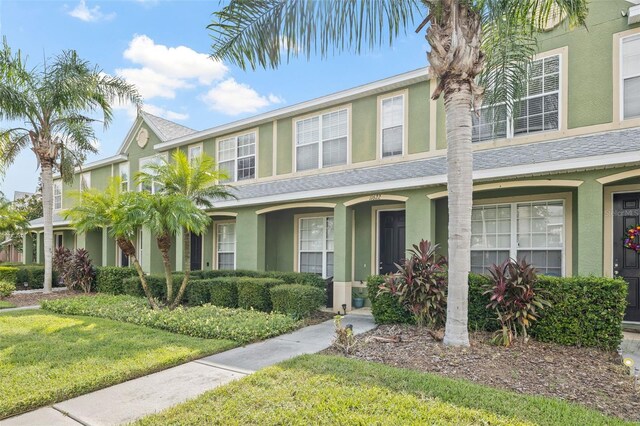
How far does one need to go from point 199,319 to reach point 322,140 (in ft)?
23.3

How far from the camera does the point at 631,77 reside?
8352 millimetres

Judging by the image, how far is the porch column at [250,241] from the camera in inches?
504

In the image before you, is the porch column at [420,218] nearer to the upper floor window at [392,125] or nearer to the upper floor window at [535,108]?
the upper floor window at [535,108]

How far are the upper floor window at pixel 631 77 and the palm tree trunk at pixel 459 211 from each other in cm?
470

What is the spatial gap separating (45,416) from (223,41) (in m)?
6.19

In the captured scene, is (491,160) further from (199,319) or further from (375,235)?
(199,319)

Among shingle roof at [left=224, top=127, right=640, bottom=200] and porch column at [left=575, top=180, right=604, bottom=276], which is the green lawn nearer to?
porch column at [left=575, top=180, right=604, bottom=276]

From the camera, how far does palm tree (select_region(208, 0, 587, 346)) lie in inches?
243

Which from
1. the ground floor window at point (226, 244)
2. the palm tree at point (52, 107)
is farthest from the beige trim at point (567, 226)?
the palm tree at point (52, 107)

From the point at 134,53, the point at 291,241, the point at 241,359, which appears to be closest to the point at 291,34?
the point at 241,359

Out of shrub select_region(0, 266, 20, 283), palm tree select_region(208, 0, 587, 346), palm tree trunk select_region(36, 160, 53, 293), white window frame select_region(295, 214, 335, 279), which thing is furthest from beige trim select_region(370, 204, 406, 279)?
shrub select_region(0, 266, 20, 283)

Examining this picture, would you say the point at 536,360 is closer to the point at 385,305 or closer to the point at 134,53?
the point at 385,305

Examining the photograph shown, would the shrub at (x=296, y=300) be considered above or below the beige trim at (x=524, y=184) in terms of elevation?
below

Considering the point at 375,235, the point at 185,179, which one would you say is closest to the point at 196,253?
the point at 185,179
